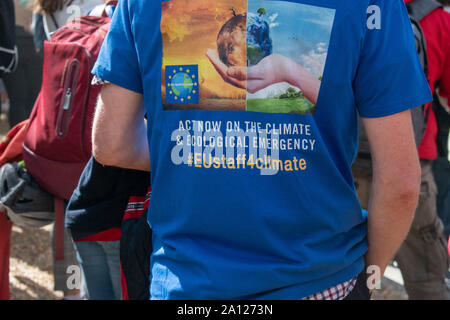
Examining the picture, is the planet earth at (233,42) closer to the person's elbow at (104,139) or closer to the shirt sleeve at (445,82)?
the person's elbow at (104,139)

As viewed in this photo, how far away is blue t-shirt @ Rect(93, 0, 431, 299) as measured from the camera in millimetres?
1217

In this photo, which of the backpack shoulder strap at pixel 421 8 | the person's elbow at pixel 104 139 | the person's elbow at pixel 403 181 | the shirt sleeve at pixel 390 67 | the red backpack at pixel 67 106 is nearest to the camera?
the shirt sleeve at pixel 390 67

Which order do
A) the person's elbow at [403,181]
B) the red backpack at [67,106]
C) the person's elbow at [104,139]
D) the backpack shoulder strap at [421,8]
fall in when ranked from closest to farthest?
the person's elbow at [403,181] < the person's elbow at [104,139] < the red backpack at [67,106] < the backpack shoulder strap at [421,8]

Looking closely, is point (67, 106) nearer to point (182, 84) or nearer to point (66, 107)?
point (66, 107)

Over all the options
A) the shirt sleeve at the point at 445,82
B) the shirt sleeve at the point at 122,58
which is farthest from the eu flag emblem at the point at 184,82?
the shirt sleeve at the point at 445,82

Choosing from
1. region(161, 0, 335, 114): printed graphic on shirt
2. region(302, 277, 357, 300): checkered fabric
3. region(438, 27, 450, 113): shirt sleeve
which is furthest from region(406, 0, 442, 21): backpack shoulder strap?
region(302, 277, 357, 300): checkered fabric

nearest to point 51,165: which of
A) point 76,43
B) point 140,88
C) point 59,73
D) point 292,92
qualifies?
point 59,73

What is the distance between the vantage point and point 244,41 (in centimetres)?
125

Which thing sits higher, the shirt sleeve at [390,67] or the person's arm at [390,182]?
the shirt sleeve at [390,67]

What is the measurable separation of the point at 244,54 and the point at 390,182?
0.51m

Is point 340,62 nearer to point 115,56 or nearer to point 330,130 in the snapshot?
point 330,130

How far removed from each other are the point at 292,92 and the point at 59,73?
48.4 inches

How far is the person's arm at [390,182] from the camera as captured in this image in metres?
1.26

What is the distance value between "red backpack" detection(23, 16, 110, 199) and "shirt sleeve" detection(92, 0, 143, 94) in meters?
0.73
